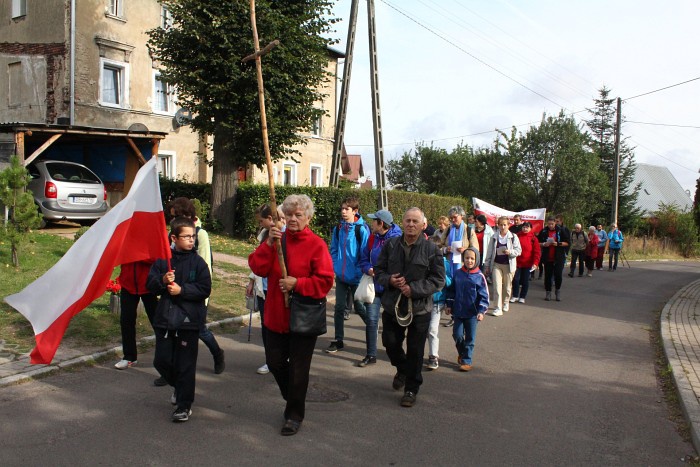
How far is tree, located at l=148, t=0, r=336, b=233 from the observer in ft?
54.9

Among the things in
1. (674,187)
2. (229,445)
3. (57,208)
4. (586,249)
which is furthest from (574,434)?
(674,187)

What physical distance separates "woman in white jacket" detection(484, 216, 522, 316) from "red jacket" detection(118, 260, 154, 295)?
7145 mm

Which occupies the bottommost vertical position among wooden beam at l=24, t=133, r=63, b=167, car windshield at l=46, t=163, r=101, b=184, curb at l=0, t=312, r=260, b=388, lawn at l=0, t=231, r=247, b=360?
curb at l=0, t=312, r=260, b=388

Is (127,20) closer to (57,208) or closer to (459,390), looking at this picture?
(57,208)

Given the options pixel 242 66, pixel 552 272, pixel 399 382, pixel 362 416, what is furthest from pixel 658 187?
pixel 362 416

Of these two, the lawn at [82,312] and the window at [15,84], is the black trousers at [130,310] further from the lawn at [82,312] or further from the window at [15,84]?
the window at [15,84]

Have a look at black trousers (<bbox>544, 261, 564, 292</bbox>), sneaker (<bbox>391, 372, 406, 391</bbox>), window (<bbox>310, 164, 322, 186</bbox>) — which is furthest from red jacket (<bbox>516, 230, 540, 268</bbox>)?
window (<bbox>310, 164, 322, 186</bbox>)

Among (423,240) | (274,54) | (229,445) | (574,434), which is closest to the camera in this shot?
(229,445)

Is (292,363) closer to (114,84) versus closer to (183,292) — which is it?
(183,292)

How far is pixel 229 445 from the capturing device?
453 centimetres

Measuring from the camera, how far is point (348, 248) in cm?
740

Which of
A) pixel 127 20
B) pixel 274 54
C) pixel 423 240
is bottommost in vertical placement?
pixel 423 240

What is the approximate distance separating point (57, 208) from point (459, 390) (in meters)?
12.5

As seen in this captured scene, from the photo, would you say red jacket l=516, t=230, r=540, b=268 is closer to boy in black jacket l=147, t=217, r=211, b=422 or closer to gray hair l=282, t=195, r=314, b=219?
gray hair l=282, t=195, r=314, b=219
